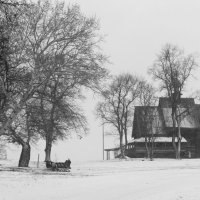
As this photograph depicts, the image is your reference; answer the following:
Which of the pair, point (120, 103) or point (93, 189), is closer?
point (93, 189)

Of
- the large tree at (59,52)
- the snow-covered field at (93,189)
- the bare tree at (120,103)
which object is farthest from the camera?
the bare tree at (120,103)

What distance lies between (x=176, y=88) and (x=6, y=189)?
124 feet

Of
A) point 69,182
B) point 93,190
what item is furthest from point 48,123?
point 93,190

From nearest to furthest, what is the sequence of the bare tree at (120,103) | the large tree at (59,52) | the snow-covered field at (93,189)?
the snow-covered field at (93,189) < the large tree at (59,52) < the bare tree at (120,103)

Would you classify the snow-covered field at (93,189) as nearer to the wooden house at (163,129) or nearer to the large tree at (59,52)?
the large tree at (59,52)

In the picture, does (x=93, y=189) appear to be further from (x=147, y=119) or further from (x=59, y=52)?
(x=147, y=119)

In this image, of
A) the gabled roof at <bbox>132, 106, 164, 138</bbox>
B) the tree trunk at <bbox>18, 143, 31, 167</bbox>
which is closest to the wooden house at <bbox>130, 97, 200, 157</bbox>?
the gabled roof at <bbox>132, 106, 164, 138</bbox>

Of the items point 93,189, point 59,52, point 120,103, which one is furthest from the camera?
point 120,103

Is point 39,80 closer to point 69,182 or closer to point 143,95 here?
point 69,182

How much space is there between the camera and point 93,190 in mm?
21188

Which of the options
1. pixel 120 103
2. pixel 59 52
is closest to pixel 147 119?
pixel 120 103

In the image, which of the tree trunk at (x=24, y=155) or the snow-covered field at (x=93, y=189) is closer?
the snow-covered field at (x=93, y=189)

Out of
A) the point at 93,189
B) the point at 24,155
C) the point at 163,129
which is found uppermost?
the point at 163,129

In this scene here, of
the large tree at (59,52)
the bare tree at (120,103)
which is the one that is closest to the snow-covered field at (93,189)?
the large tree at (59,52)
